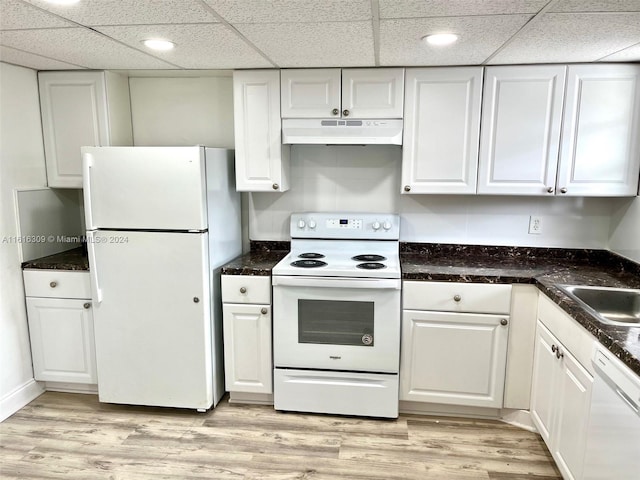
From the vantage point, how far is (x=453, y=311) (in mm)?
2441

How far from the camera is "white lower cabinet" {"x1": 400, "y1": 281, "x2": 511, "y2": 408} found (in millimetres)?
2416

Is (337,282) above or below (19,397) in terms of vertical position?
above

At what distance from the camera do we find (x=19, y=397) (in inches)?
107

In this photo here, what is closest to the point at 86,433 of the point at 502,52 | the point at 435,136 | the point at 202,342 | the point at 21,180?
the point at 202,342

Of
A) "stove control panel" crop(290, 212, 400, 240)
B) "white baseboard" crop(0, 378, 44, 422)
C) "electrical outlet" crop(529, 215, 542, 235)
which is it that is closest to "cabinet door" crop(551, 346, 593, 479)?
"electrical outlet" crop(529, 215, 542, 235)

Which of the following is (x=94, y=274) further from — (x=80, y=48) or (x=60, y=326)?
(x=80, y=48)

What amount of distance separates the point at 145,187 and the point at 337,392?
5.21ft

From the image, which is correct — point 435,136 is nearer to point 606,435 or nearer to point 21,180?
point 606,435

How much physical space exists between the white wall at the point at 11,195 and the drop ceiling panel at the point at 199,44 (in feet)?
3.21

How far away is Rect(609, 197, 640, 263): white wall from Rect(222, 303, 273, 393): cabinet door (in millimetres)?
2120

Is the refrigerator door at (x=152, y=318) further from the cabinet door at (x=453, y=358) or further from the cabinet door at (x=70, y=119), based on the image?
the cabinet door at (x=453, y=358)

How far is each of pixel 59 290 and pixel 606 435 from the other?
9.48 ft

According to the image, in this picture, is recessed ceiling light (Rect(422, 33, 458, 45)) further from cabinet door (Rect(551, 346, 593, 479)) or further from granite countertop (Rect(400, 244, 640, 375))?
cabinet door (Rect(551, 346, 593, 479))

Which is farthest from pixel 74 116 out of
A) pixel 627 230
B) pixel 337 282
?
pixel 627 230
